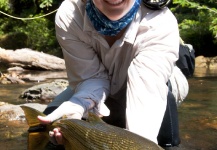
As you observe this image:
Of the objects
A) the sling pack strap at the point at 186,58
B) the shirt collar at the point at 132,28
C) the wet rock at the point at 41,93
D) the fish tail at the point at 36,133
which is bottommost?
the wet rock at the point at 41,93

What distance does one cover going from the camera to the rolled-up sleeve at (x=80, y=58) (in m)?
3.04

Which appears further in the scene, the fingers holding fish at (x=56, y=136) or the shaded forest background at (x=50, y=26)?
the shaded forest background at (x=50, y=26)

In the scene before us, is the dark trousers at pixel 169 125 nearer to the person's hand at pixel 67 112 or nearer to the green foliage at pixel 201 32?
the person's hand at pixel 67 112

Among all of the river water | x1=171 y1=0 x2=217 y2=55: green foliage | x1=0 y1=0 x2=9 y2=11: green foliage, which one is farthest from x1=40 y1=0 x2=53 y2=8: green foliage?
the river water

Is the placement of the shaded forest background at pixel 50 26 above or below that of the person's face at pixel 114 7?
below

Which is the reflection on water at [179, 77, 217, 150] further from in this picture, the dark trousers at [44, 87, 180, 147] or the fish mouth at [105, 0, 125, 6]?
the fish mouth at [105, 0, 125, 6]

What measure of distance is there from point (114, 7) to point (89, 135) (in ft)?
2.90

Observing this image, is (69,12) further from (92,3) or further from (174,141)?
(174,141)

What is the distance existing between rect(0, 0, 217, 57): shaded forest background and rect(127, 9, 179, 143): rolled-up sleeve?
894 cm

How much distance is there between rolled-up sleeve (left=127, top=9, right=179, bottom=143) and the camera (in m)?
2.50

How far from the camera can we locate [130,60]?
119 inches

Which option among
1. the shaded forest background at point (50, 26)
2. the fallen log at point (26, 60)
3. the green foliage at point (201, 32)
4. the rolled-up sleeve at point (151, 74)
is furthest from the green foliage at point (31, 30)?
the rolled-up sleeve at point (151, 74)

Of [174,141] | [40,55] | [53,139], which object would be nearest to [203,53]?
[40,55]

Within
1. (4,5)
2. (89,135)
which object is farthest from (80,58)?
(4,5)
